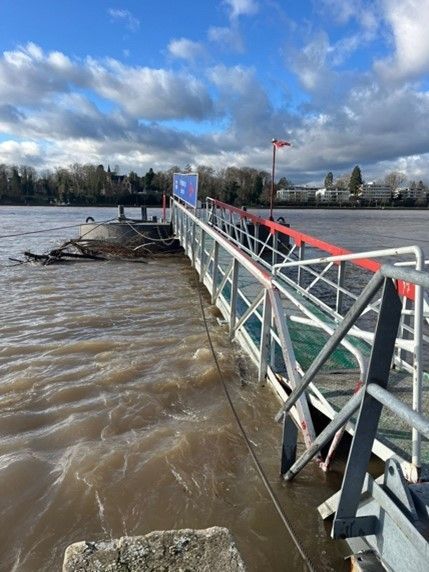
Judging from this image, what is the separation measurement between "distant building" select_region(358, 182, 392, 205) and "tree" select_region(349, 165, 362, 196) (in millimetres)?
1786

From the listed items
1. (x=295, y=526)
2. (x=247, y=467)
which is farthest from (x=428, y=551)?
(x=247, y=467)

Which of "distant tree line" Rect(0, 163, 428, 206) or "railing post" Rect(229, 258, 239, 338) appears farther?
"distant tree line" Rect(0, 163, 428, 206)

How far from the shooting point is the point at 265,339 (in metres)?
4.63

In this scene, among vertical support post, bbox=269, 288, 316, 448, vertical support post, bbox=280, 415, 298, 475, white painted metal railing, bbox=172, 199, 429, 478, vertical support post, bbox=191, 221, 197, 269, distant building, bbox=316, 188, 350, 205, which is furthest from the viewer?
distant building, bbox=316, 188, 350, 205

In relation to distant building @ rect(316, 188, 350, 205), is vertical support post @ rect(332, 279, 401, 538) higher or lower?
lower

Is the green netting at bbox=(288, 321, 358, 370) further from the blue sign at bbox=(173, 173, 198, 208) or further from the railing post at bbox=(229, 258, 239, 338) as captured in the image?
the blue sign at bbox=(173, 173, 198, 208)

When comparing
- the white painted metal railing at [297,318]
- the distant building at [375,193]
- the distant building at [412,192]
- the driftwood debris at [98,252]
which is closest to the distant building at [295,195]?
the distant building at [375,193]

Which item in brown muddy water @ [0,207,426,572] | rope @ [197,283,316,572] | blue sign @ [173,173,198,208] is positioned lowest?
brown muddy water @ [0,207,426,572]

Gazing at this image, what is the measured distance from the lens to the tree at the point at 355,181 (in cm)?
14893

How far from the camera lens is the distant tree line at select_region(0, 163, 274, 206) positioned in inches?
3750

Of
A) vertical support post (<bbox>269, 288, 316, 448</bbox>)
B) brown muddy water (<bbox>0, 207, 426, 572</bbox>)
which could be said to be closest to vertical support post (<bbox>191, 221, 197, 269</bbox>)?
brown muddy water (<bbox>0, 207, 426, 572</bbox>)

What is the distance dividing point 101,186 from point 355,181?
296 feet

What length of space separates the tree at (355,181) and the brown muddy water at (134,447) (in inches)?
6015

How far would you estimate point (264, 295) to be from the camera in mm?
4391
